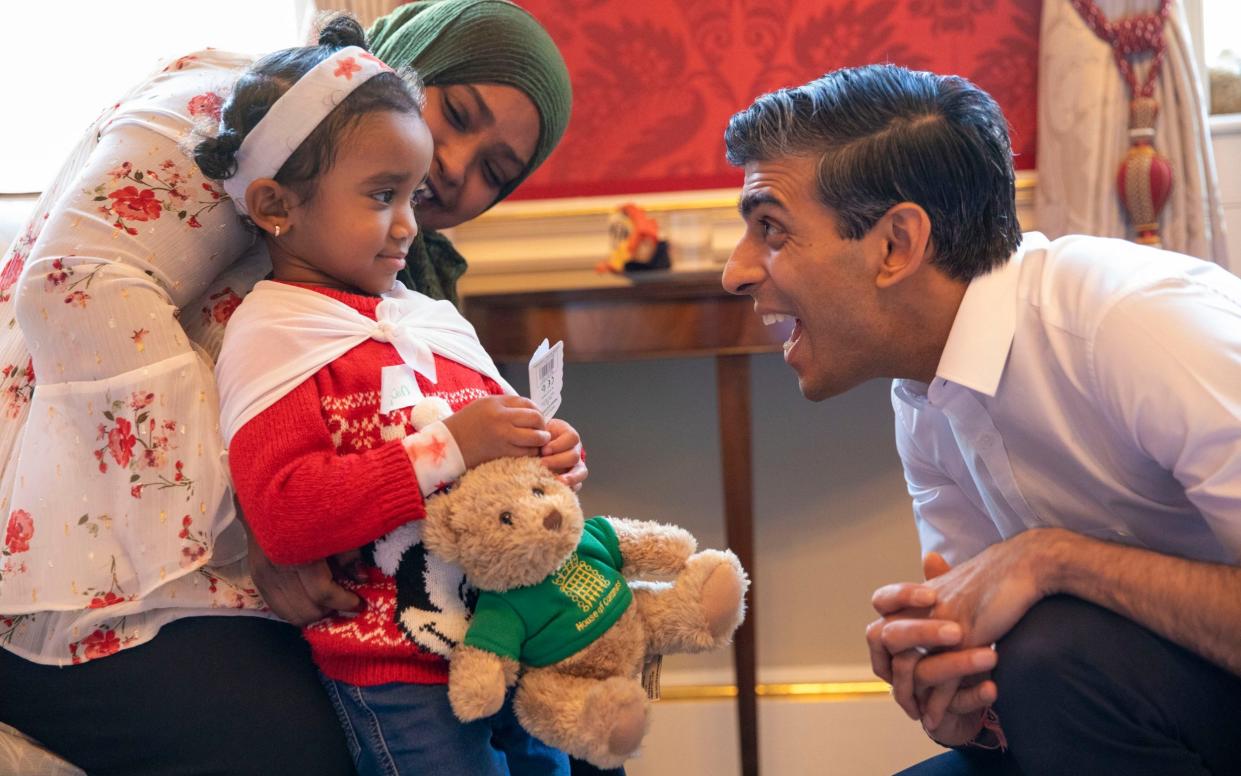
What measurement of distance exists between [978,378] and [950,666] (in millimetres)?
353

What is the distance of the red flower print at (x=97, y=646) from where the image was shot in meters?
1.28

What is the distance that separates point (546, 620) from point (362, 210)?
1.71 feet

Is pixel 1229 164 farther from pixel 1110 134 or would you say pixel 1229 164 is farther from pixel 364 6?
pixel 364 6

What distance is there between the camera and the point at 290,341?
1217 mm

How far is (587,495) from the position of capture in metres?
2.79

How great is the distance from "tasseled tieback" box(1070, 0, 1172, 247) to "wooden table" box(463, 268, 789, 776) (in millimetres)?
838

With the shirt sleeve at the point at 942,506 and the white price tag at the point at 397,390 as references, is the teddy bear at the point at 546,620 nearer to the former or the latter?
the white price tag at the point at 397,390

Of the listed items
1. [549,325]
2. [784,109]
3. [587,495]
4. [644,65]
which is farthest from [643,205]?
[784,109]

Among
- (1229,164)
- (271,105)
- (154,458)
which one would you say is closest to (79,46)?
(271,105)

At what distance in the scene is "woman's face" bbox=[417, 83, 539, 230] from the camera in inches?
65.2

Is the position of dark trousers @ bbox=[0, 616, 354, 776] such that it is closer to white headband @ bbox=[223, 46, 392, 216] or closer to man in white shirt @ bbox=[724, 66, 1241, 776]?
white headband @ bbox=[223, 46, 392, 216]

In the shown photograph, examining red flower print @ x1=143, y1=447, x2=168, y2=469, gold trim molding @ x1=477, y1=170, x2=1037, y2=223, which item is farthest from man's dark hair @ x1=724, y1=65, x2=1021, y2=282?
gold trim molding @ x1=477, y1=170, x2=1037, y2=223

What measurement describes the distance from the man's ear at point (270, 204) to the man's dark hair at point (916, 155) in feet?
2.10

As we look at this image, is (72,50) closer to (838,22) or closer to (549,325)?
(549,325)
